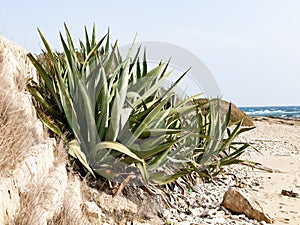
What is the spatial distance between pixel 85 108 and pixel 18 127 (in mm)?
823

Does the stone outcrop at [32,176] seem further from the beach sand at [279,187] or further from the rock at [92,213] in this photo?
the beach sand at [279,187]

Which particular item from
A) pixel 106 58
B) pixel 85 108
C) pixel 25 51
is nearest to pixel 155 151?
pixel 85 108

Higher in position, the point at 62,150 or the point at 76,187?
the point at 62,150

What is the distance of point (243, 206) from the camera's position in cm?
328

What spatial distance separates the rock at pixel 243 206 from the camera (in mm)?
3205

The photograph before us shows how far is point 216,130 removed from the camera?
494 cm

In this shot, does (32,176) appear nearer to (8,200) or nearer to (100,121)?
(8,200)

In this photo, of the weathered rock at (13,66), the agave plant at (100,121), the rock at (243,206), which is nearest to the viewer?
the weathered rock at (13,66)

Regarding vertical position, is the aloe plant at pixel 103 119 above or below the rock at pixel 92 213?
above

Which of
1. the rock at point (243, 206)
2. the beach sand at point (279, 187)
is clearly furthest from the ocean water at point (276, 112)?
the rock at point (243, 206)

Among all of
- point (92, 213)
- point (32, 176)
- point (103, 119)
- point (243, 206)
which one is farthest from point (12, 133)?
point (243, 206)

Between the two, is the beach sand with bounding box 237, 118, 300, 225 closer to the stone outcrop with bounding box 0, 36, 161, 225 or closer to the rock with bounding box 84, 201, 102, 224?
the stone outcrop with bounding box 0, 36, 161, 225

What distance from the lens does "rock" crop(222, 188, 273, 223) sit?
3.21 m

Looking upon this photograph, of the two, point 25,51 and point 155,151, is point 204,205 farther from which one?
point 25,51
